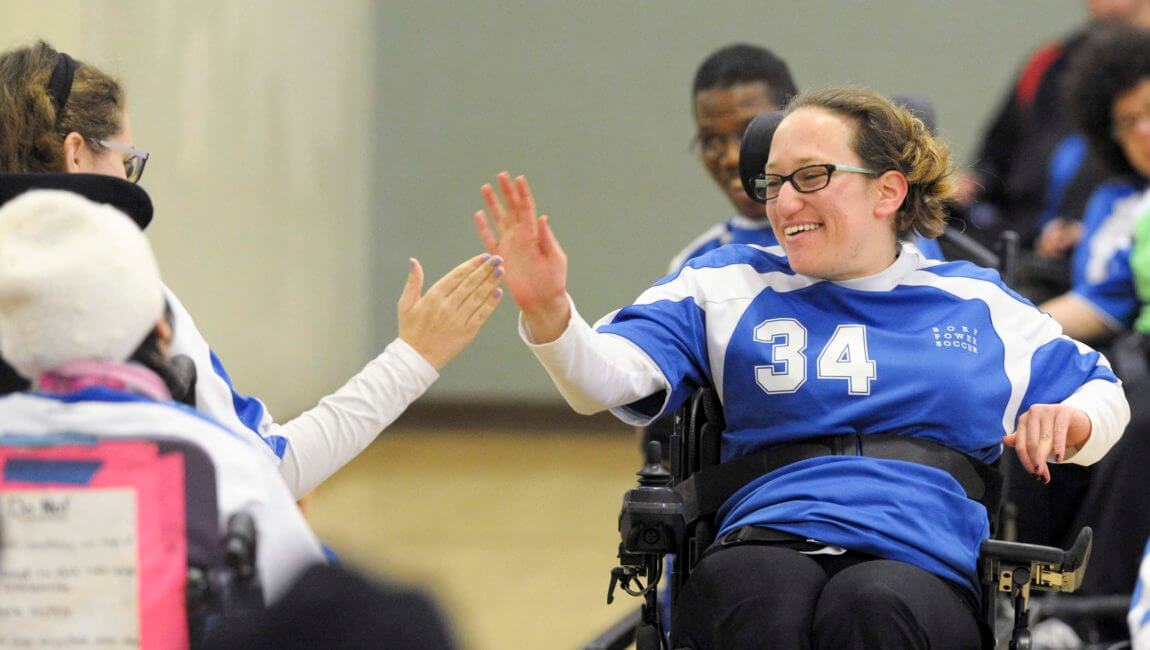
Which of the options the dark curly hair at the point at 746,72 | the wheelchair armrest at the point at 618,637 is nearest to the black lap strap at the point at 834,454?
the wheelchair armrest at the point at 618,637

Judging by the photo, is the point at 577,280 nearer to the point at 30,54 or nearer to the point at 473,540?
the point at 473,540

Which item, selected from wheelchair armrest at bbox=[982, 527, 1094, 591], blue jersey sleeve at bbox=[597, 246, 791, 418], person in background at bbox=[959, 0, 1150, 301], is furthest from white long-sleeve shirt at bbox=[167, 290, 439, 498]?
person in background at bbox=[959, 0, 1150, 301]

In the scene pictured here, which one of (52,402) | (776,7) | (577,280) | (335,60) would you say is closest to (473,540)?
(577,280)

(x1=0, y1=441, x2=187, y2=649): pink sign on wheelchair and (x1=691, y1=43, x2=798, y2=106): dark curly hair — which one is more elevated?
(x1=691, y1=43, x2=798, y2=106): dark curly hair

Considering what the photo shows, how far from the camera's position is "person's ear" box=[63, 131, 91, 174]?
2.31 metres

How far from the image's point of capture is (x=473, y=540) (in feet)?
17.6

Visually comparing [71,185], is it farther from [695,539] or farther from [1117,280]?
[1117,280]

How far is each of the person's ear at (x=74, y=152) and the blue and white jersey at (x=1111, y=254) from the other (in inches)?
108

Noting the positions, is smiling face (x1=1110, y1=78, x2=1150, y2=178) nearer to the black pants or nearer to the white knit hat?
the black pants

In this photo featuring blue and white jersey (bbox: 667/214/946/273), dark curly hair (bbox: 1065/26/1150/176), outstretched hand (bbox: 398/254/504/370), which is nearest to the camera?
outstretched hand (bbox: 398/254/504/370)

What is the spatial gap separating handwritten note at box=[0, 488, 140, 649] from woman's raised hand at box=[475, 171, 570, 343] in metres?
0.88

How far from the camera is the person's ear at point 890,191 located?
2.51m

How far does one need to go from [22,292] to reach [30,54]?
0.91 metres

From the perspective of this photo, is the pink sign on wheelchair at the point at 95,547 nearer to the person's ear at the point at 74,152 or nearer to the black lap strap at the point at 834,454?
the person's ear at the point at 74,152
